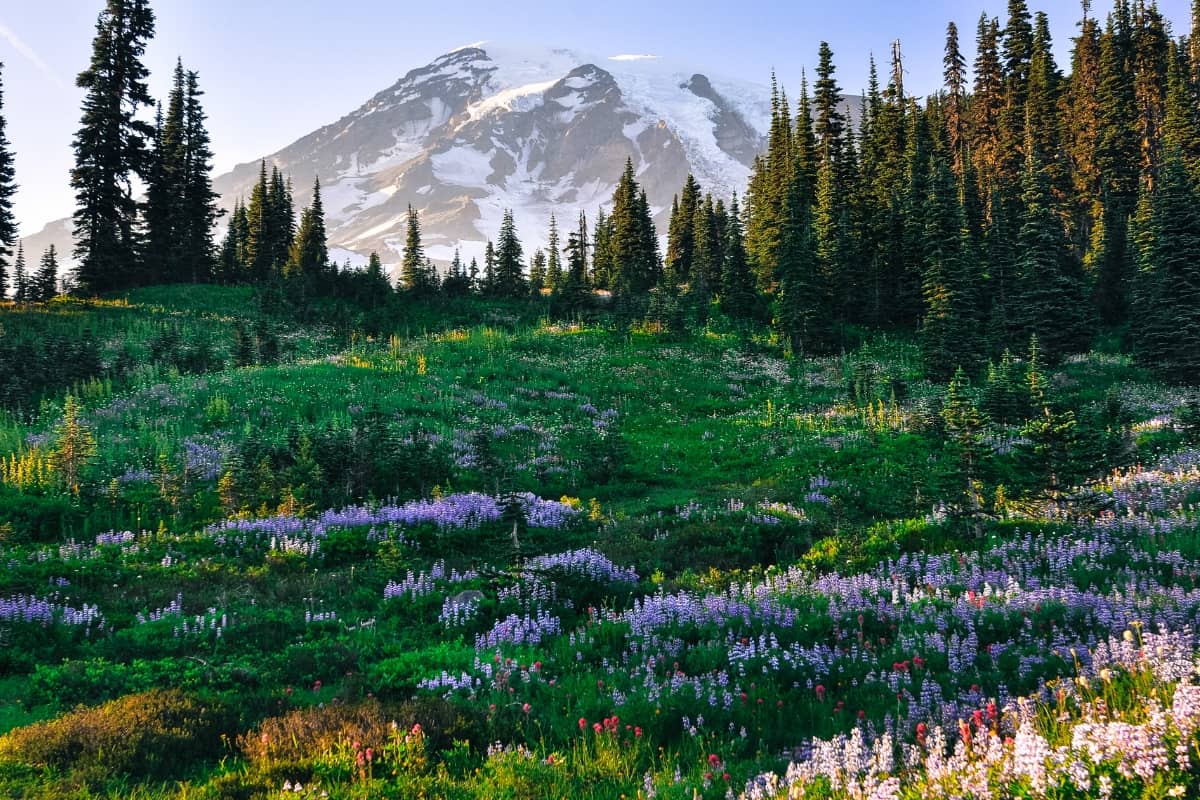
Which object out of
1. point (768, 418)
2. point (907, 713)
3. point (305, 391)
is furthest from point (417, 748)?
point (768, 418)

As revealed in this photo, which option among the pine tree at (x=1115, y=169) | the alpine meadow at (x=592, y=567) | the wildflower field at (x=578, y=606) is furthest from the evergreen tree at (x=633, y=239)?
the wildflower field at (x=578, y=606)

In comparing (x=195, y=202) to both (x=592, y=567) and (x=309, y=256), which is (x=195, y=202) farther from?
(x=592, y=567)

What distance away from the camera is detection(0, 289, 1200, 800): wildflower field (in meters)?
4.97

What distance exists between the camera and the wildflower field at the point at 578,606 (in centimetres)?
497

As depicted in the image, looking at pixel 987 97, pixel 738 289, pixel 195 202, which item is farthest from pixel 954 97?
pixel 195 202

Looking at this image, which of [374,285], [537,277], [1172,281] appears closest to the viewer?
[1172,281]

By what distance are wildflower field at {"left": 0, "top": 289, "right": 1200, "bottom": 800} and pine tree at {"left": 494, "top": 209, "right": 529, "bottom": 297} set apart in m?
44.0

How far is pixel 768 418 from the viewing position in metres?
24.5

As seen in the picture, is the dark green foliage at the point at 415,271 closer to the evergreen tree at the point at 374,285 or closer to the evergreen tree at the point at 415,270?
the evergreen tree at the point at 415,270

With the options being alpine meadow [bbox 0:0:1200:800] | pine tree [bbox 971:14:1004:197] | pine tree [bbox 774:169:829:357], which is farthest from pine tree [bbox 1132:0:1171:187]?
pine tree [bbox 774:169:829:357]

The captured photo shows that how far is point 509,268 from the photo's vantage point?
65250mm

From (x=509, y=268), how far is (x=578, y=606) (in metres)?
58.4

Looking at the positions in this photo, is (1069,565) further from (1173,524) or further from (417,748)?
(417,748)

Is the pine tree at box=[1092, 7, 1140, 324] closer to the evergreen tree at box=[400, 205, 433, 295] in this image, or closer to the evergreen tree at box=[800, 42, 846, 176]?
the evergreen tree at box=[800, 42, 846, 176]
